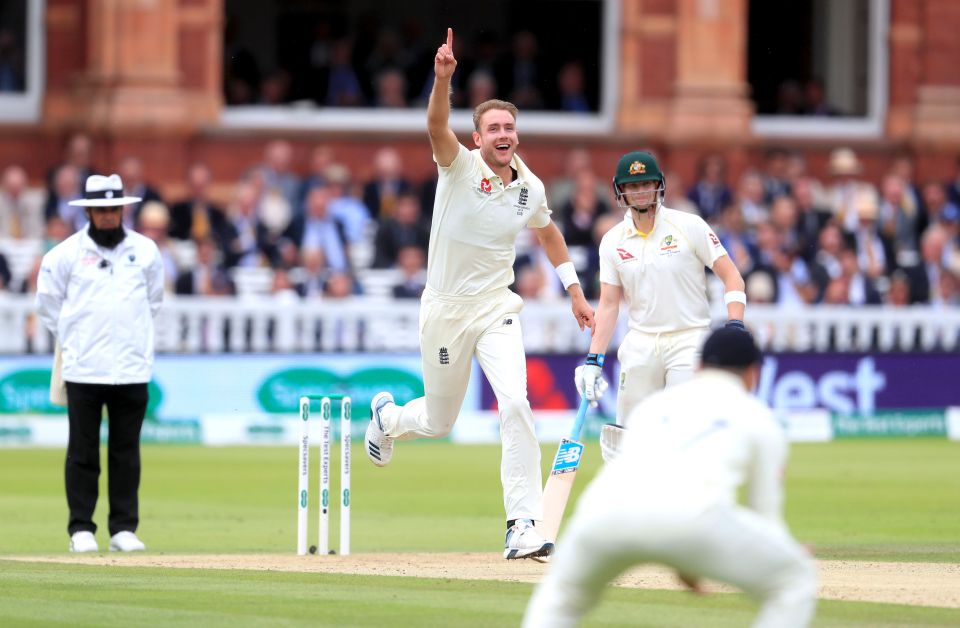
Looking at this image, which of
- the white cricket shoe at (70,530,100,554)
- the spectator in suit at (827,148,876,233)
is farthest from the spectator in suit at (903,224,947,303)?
the white cricket shoe at (70,530,100,554)

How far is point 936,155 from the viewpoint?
27312 millimetres

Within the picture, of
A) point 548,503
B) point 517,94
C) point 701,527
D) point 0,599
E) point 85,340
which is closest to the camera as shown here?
point 701,527

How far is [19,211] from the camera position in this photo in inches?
865

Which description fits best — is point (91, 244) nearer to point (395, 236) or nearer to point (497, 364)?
point (497, 364)

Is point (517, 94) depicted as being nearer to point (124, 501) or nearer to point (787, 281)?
point (787, 281)

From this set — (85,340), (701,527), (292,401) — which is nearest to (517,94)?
(292,401)

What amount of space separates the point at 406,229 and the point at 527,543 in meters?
11.2

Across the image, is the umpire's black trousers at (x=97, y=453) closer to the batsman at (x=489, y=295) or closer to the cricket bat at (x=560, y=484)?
the batsman at (x=489, y=295)

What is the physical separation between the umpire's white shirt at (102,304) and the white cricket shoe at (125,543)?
0.89m

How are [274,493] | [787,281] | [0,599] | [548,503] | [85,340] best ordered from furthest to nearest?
[787,281]
[274,493]
[85,340]
[548,503]
[0,599]

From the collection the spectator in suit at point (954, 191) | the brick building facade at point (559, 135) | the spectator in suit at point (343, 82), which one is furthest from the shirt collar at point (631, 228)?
the spectator in suit at point (343, 82)

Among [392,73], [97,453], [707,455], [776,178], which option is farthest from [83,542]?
[392,73]

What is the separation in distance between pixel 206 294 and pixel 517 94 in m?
6.99

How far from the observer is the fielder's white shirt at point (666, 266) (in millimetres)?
11578
